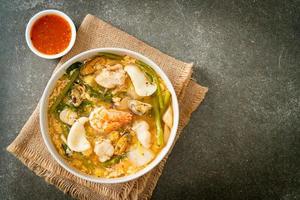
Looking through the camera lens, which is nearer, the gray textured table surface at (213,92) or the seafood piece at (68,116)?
the seafood piece at (68,116)

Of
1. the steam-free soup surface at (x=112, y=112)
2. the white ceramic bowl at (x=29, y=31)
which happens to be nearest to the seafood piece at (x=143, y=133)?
the steam-free soup surface at (x=112, y=112)

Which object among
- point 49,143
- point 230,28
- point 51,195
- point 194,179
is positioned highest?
point 230,28

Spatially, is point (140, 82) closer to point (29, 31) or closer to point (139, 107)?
point (139, 107)

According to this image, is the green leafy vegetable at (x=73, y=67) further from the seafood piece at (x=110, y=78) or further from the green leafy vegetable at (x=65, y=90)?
the seafood piece at (x=110, y=78)

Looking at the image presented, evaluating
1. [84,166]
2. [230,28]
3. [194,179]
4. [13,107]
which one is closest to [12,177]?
[13,107]

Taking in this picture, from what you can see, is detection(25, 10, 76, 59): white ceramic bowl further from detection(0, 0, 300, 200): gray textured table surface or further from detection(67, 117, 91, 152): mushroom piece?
detection(67, 117, 91, 152): mushroom piece

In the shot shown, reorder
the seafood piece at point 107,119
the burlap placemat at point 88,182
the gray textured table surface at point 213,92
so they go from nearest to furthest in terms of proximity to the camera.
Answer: the seafood piece at point 107,119 → the burlap placemat at point 88,182 → the gray textured table surface at point 213,92

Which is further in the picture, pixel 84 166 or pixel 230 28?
pixel 230 28

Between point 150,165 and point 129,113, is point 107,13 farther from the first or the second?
point 150,165
